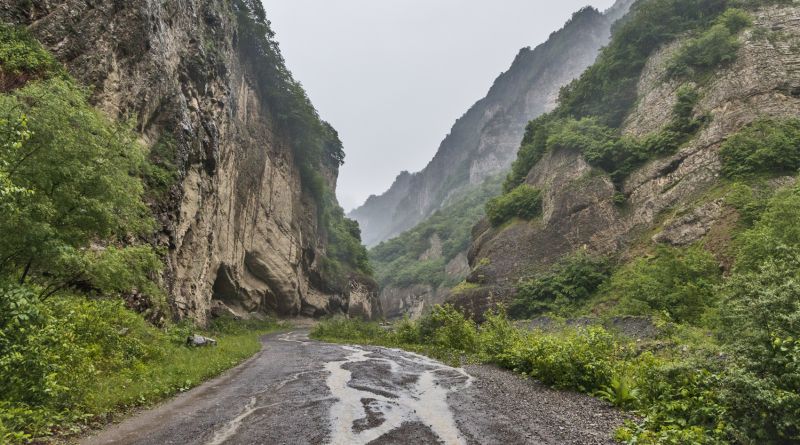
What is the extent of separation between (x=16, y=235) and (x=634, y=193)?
38.2 meters

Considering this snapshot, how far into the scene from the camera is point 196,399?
433 inches

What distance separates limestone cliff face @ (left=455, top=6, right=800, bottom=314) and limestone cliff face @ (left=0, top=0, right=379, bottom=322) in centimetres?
2405

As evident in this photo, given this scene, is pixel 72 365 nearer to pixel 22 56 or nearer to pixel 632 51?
pixel 22 56

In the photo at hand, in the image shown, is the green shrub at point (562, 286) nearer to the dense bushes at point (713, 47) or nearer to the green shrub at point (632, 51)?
the green shrub at point (632, 51)

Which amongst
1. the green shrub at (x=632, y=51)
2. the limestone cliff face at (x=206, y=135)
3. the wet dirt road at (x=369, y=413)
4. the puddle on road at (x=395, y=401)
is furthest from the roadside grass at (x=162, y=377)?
the green shrub at (x=632, y=51)

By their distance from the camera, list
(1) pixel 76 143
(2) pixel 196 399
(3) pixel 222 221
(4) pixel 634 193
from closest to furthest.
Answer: (1) pixel 76 143 < (2) pixel 196 399 < (4) pixel 634 193 < (3) pixel 222 221

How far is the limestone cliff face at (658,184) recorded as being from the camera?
2828 centimetres

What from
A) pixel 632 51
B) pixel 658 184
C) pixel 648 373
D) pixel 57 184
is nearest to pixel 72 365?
pixel 57 184

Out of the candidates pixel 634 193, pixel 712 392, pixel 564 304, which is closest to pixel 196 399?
pixel 712 392

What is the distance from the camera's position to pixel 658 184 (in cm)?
3209

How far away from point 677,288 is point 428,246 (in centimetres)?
9663

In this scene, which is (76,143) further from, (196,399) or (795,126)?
(795,126)

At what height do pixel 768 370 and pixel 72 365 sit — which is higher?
pixel 72 365

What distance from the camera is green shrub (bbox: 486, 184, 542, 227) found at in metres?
42.8
